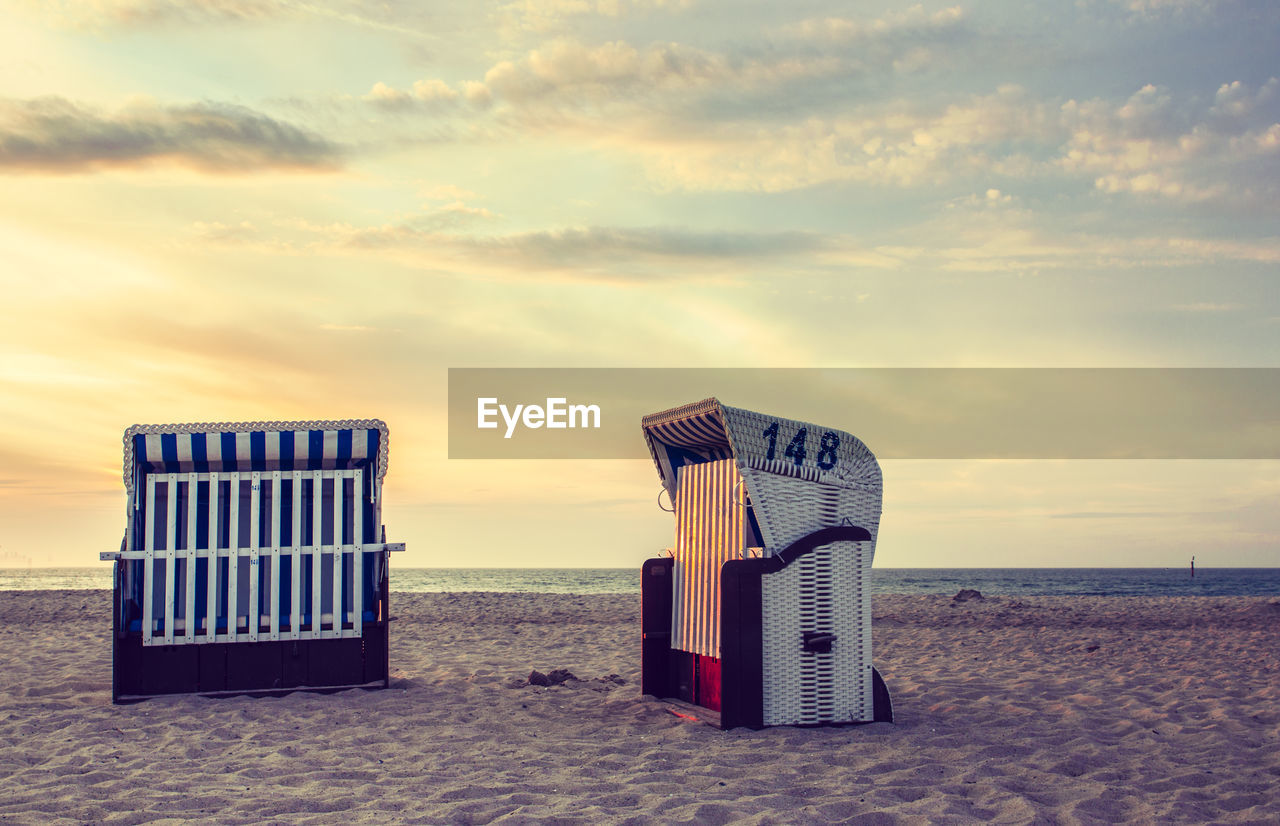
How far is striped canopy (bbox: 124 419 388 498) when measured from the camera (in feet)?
24.8

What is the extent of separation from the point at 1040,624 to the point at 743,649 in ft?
34.2

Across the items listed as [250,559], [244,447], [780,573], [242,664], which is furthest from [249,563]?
[780,573]

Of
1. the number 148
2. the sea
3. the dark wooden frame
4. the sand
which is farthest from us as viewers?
the sea

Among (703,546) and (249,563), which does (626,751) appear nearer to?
(703,546)

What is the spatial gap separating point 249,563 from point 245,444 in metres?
0.95

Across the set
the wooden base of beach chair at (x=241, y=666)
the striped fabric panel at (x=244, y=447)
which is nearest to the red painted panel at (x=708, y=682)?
the wooden base of beach chair at (x=241, y=666)

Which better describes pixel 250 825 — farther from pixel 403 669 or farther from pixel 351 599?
pixel 403 669

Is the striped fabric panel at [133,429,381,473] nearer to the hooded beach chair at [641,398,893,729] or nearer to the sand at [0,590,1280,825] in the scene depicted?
the sand at [0,590,1280,825]

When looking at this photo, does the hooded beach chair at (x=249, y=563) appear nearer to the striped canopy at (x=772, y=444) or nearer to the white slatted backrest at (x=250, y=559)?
the white slatted backrest at (x=250, y=559)

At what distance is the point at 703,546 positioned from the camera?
22.9 feet

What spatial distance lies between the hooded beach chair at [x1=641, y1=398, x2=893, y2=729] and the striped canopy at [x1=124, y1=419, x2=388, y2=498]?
99.2 inches

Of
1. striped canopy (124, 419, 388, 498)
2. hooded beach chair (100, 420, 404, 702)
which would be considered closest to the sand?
hooded beach chair (100, 420, 404, 702)

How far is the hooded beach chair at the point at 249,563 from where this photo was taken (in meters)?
7.50

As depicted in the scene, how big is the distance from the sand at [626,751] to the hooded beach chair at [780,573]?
0.93 ft
